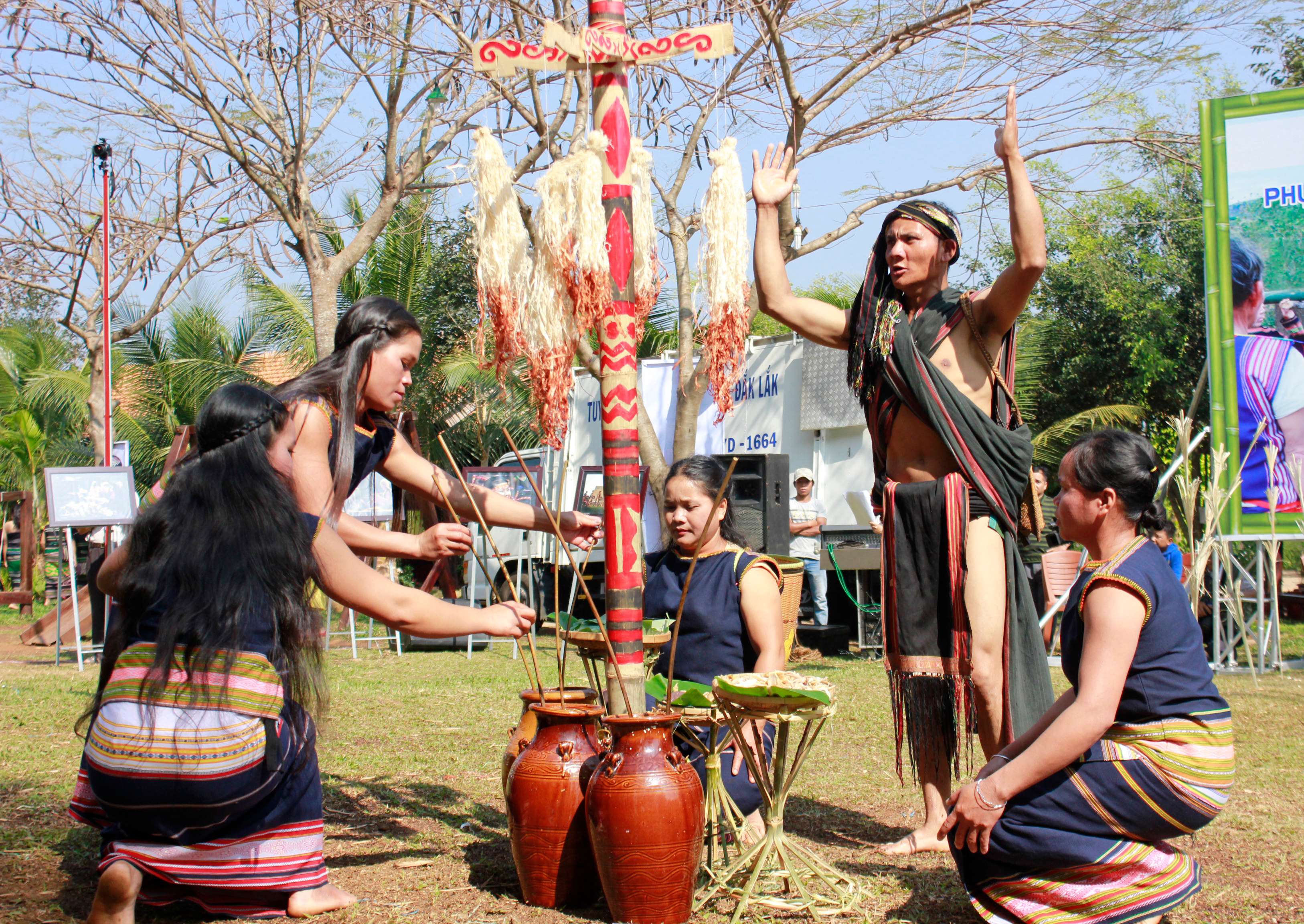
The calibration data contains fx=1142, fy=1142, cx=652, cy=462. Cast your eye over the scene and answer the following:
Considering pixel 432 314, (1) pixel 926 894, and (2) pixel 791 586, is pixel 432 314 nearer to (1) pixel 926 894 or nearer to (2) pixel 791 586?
(2) pixel 791 586

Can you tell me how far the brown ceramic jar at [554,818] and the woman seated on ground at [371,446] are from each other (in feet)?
1.88

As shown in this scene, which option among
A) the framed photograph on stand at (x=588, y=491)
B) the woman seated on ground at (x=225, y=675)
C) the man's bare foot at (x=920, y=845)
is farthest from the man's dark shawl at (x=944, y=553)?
the framed photograph on stand at (x=588, y=491)

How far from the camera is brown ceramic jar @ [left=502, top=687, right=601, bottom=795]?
2996 millimetres

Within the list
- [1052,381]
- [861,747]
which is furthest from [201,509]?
[1052,381]

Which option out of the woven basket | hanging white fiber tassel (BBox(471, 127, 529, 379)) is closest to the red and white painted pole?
the woven basket

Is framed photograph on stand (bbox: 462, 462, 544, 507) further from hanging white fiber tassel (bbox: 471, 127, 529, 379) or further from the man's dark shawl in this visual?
the man's dark shawl

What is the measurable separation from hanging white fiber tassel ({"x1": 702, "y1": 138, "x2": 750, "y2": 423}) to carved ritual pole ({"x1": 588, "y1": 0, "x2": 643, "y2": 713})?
0.79 ft

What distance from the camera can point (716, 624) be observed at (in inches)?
135

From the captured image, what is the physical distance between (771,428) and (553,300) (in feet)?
27.3

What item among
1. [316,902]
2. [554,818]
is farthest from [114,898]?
[554,818]

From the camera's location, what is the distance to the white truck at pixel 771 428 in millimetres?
10656

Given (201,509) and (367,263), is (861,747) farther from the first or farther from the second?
(367,263)

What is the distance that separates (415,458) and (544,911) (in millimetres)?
1543

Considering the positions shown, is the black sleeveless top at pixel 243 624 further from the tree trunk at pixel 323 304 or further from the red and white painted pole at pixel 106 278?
the tree trunk at pixel 323 304
